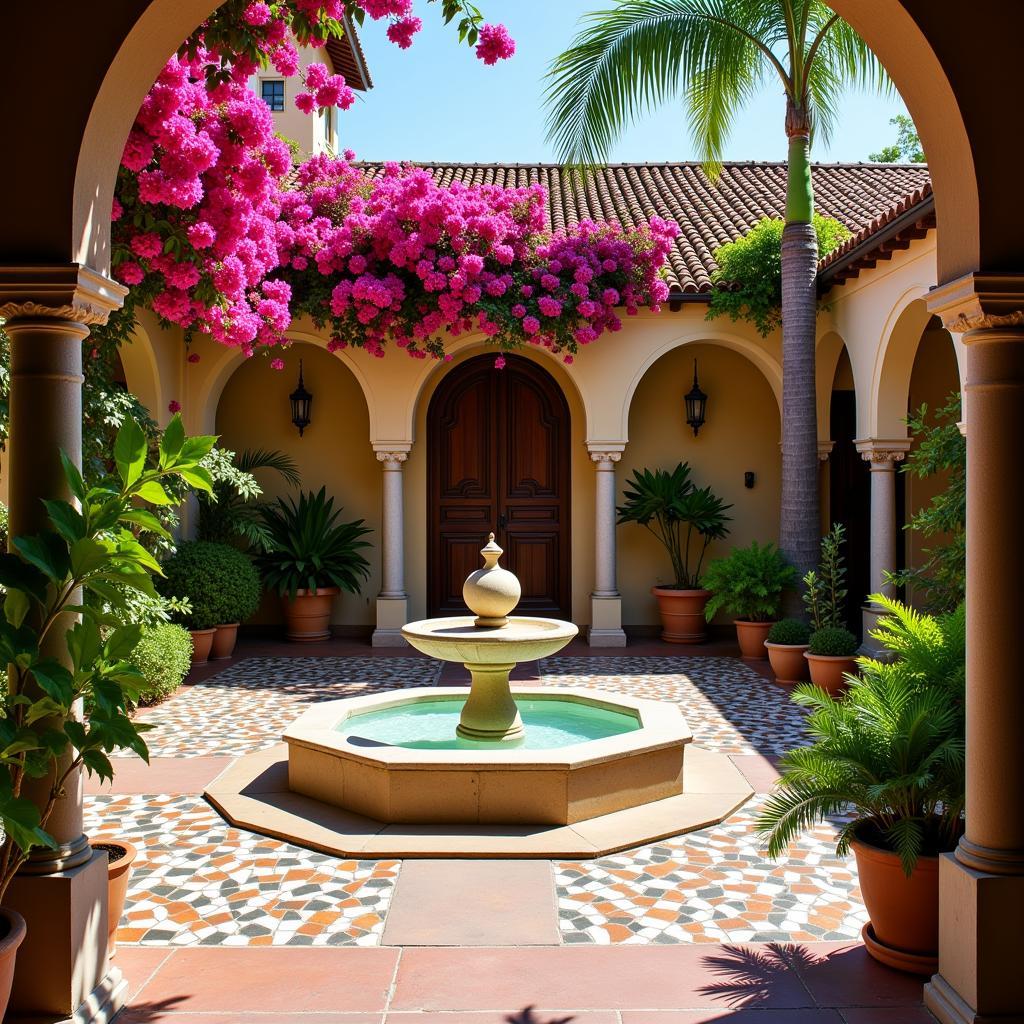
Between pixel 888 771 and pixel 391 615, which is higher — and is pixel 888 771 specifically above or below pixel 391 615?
above

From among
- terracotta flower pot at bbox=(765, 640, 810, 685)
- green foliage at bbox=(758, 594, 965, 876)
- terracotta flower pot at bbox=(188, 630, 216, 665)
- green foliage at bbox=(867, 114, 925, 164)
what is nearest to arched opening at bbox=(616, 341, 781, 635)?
terracotta flower pot at bbox=(765, 640, 810, 685)

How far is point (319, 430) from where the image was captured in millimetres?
13477

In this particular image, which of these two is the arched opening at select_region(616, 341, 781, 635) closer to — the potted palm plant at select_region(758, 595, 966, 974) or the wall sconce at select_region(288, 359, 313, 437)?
the wall sconce at select_region(288, 359, 313, 437)

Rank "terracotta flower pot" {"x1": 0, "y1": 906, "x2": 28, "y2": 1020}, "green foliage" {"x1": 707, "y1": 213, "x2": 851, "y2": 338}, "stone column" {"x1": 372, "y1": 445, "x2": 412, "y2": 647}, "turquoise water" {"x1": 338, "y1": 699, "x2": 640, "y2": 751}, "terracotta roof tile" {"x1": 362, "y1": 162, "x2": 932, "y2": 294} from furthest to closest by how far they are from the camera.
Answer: "terracotta roof tile" {"x1": 362, "y1": 162, "x2": 932, "y2": 294}, "stone column" {"x1": 372, "y1": 445, "x2": 412, "y2": 647}, "green foliage" {"x1": 707, "y1": 213, "x2": 851, "y2": 338}, "turquoise water" {"x1": 338, "y1": 699, "x2": 640, "y2": 751}, "terracotta flower pot" {"x1": 0, "y1": 906, "x2": 28, "y2": 1020}

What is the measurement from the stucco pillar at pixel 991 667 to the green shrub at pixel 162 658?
6741 millimetres

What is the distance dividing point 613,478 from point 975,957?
947cm

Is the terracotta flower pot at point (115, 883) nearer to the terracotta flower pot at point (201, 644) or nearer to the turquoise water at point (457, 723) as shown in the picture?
the turquoise water at point (457, 723)

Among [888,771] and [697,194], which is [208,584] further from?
[697,194]

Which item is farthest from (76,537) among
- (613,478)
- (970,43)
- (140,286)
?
(613,478)

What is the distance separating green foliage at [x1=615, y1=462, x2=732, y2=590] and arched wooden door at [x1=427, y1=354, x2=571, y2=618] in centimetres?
113

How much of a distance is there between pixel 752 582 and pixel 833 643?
1.76 m

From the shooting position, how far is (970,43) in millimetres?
3383

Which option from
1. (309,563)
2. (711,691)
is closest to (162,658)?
(309,563)

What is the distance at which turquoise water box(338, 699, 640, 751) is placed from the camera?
669 centimetres
